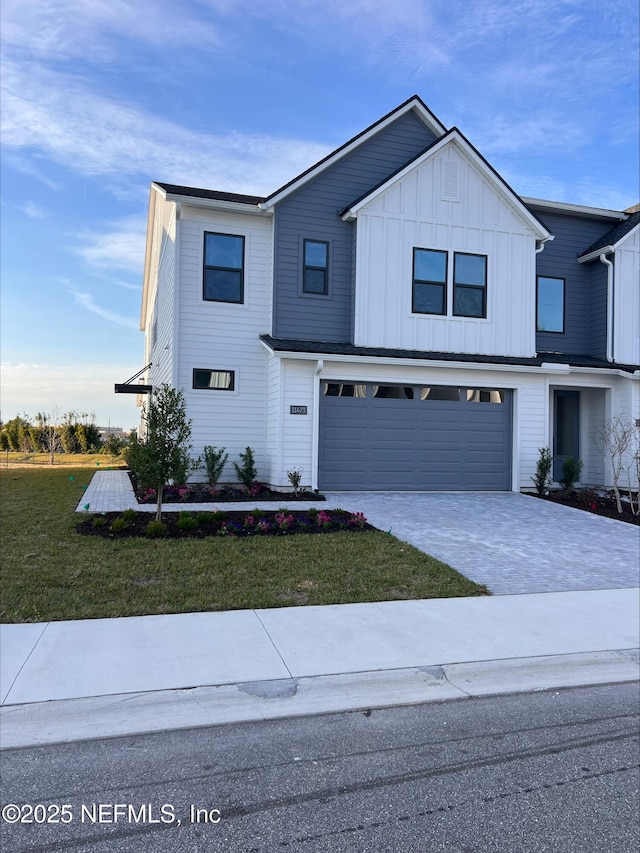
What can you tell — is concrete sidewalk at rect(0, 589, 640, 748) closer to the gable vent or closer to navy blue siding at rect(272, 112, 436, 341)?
navy blue siding at rect(272, 112, 436, 341)

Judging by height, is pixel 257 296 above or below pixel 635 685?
above

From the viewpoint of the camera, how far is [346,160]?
1536 cm

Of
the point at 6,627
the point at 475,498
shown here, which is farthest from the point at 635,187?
the point at 6,627

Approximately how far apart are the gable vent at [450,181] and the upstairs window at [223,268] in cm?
552

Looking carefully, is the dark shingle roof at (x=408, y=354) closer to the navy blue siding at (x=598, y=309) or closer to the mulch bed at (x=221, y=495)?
the navy blue siding at (x=598, y=309)

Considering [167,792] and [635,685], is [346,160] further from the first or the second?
[167,792]

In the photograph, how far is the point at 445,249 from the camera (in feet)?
50.9

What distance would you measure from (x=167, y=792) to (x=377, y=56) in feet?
49.7

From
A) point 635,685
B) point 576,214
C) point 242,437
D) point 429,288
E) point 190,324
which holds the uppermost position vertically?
point 576,214

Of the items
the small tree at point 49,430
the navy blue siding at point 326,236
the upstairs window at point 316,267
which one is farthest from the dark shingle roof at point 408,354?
the small tree at point 49,430

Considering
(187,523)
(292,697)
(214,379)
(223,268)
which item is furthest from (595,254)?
(292,697)

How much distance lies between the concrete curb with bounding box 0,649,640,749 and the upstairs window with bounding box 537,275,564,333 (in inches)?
540

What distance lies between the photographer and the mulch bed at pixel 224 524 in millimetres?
9195

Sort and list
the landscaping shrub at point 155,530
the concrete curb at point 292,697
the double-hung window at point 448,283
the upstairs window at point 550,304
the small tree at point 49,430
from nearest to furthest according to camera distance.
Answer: the concrete curb at point 292,697
the landscaping shrub at point 155,530
the double-hung window at point 448,283
the upstairs window at point 550,304
the small tree at point 49,430
